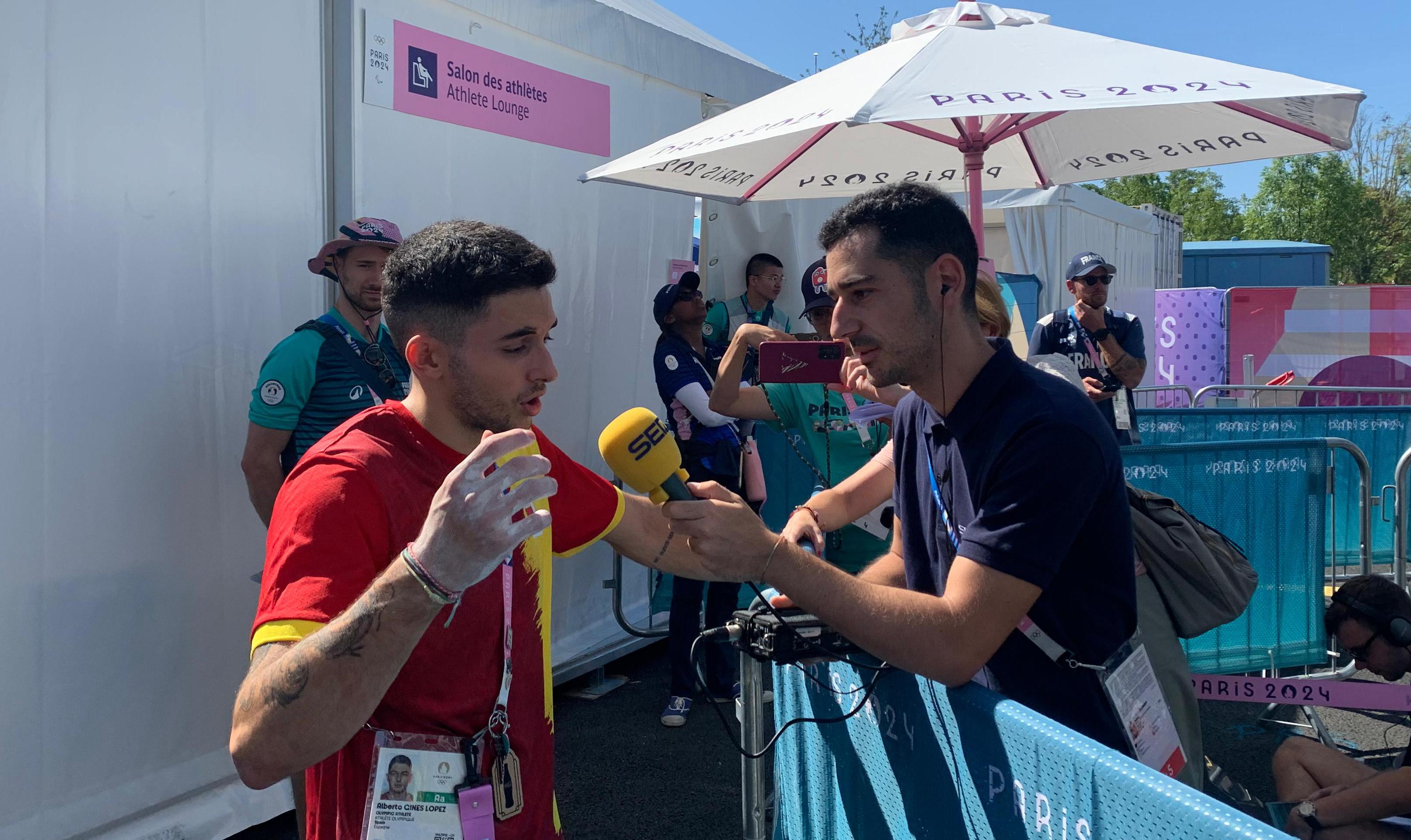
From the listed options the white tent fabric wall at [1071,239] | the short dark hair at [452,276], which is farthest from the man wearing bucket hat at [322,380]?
the white tent fabric wall at [1071,239]

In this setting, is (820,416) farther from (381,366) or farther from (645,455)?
(645,455)

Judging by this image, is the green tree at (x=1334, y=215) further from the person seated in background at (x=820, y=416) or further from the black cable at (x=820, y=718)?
the black cable at (x=820, y=718)

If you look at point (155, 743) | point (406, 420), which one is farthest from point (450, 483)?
point (155, 743)

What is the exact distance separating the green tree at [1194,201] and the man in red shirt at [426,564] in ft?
184

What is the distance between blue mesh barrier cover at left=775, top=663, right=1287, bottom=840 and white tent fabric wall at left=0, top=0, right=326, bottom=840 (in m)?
2.38

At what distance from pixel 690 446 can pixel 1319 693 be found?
10.1ft

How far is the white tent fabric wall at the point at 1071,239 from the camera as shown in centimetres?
1544

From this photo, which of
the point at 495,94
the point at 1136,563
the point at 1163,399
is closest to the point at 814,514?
the point at 1136,563

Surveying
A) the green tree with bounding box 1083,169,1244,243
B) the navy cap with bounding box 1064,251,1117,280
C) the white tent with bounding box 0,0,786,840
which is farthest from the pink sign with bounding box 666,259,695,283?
the green tree with bounding box 1083,169,1244,243

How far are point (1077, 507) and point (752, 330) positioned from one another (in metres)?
2.87

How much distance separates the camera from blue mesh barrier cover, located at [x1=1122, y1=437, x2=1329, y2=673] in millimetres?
5414

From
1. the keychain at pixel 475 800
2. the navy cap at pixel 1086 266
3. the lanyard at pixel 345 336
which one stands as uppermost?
the navy cap at pixel 1086 266

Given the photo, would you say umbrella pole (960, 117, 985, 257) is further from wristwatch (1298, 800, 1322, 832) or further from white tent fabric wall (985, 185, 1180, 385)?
white tent fabric wall (985, 185, 1180, 385)

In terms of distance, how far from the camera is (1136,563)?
2.52m
